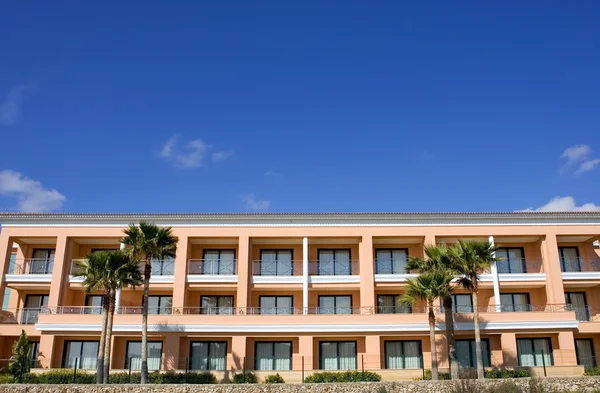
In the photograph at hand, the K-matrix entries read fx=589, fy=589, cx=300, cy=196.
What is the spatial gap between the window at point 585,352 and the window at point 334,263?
16145 millimetres

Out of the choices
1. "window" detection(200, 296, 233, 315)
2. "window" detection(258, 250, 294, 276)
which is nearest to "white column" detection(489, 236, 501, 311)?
"window" detection(258, 250, 294, 276)

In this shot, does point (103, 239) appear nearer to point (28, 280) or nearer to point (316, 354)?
point (28, 280)

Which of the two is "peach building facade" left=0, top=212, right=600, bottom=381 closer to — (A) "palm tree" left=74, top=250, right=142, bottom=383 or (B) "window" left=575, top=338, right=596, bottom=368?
(B) "window" left=575, top=338, right=596, bottom=368

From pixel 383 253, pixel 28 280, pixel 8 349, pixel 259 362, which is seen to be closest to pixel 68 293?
pixel 28 280

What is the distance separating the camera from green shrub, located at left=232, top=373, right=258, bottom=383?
35.4 metres

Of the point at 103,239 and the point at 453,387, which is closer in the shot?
the point at 453,387

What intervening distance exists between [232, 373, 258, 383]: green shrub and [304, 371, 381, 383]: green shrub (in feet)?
10.6

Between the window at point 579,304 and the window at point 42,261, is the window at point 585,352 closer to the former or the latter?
the window at point 579,304

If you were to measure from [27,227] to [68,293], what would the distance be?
5422 mm

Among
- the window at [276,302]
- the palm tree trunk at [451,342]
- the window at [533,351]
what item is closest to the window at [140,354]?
the window at [276,302]

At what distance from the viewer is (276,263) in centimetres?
4222

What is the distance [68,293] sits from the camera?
135ft

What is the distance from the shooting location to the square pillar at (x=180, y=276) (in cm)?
3922

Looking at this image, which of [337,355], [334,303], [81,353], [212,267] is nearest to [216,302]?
[212,267]
